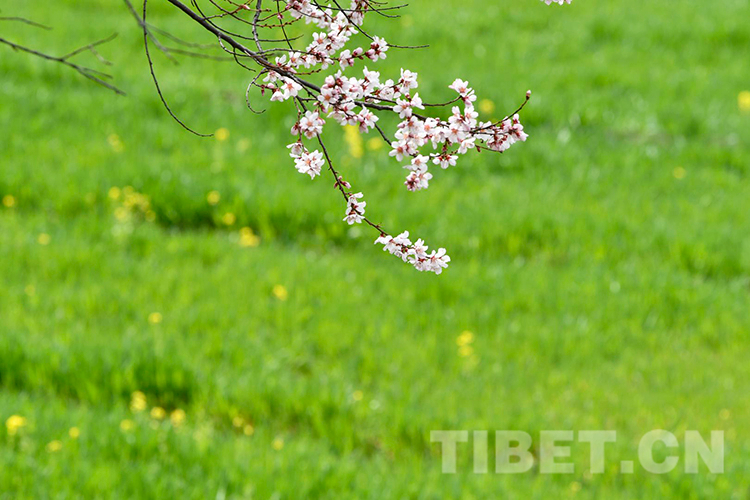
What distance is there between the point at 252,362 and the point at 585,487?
2.09m

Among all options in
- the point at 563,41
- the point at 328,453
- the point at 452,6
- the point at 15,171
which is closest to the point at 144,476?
the point at 328,453

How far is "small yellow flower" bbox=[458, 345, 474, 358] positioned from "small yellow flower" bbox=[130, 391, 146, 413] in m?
2.02

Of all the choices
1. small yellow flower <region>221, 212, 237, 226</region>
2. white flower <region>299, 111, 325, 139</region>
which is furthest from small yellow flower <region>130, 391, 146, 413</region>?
white flower <region>299, 111, 325, 139</region>

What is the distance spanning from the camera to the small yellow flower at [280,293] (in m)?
5.83

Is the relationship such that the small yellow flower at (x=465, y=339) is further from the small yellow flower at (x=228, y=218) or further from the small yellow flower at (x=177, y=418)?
the small yellow flower at (x=228, y=218)

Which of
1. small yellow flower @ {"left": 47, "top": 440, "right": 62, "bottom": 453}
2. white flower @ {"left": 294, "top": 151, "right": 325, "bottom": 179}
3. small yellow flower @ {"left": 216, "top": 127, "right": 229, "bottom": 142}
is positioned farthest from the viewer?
small yellow flower @ {"left": 216, "top": 127, "right": 229, "bottom": 142}

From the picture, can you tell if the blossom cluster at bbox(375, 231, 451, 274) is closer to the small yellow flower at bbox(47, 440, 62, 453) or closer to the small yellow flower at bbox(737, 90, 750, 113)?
the small yellow flower at bbox(47, 440, 62, 453)

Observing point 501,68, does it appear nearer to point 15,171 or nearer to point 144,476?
point 15,171

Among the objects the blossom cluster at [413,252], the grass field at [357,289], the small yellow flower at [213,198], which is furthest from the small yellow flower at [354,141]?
the blossom cluster at [413,252]

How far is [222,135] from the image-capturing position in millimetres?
7992

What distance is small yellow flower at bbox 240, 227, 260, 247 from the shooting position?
6.57m

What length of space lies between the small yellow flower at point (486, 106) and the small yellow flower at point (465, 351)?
341 cm

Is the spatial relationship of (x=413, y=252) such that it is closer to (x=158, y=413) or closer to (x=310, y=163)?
(x=310, y=163)

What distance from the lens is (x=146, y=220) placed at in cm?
683
